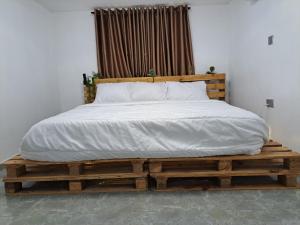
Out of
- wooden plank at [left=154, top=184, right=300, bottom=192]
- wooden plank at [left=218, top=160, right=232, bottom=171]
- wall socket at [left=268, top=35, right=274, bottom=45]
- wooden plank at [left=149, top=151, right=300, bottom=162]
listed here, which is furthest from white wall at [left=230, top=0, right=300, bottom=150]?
wooden plank at [left=218, top=160, right=232, bottom=171]

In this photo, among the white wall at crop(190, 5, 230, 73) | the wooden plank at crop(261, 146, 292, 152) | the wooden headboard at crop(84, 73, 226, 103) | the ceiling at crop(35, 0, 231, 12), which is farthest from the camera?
the white wall at crop(190, 5, 230, 73)

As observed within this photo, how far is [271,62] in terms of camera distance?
2.94 meters

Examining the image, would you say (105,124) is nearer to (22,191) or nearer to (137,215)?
(137,215)

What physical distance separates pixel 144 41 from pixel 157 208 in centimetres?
305

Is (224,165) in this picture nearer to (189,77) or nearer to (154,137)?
(154,137)

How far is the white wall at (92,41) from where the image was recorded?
14.0ft

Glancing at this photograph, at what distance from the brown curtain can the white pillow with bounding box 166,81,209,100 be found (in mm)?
474

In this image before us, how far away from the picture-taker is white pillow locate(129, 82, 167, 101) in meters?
3.66

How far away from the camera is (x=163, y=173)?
2084 mm

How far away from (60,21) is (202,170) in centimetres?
359

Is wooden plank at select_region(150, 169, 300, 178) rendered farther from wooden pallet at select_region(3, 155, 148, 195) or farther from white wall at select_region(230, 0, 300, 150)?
white wall at select_region(230, 0, 300, 150)

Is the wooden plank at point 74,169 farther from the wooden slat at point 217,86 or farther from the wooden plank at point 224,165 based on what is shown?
the wooden slat at point 217,86

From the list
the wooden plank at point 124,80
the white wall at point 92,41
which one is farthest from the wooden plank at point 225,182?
the white wall at point 92,41

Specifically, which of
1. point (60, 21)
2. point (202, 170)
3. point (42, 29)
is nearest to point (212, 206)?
point (202, 170)
